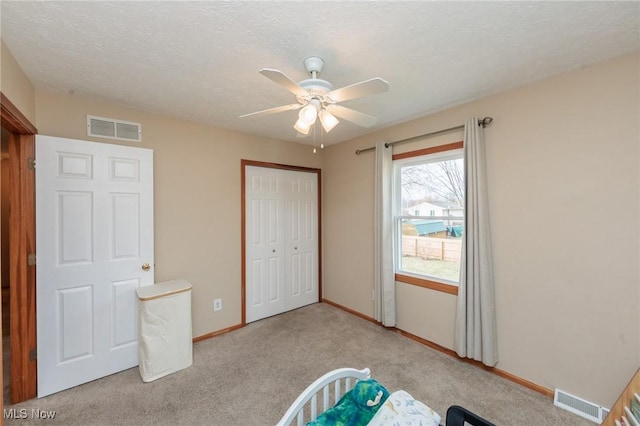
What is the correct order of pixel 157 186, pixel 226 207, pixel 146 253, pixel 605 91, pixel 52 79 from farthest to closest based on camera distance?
1. pixel 226 207
2. pixel 157 186
3. pixel 146 253
4. pixel 52 79
5. pixel 605 91

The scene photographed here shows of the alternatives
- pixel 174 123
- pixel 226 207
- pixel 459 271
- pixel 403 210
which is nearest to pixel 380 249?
pixel 403 210

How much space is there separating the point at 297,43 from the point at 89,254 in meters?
2.39

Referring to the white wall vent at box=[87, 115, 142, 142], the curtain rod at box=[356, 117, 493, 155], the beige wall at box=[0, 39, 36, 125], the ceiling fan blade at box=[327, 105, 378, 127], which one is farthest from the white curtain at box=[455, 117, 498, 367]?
the beige wall at box=[0, 39, 36, 125]

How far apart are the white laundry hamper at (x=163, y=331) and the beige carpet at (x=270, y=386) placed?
4.0 inches

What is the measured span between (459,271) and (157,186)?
3138mm

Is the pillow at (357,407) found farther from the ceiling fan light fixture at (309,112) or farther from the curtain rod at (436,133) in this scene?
the curtain rod at (436,133)

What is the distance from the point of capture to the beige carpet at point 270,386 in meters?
1.85

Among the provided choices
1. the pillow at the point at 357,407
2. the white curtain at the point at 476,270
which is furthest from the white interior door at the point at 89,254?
the white curtain at the point at 476,270

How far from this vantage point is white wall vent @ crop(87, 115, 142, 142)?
2.34 m

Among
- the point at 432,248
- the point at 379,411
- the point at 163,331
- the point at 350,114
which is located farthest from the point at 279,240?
the point at 379,411

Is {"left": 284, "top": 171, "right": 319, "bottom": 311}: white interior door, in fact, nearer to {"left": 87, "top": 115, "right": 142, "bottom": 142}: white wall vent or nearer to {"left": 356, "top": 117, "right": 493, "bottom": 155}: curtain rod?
{"left": 356, "top": 117, "right": 493, "bottom": 155}: curtain rod

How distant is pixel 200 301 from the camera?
9.71 feet

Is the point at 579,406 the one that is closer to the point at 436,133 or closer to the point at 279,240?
the point at 436,133

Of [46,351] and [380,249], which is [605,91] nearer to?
[380,249]
